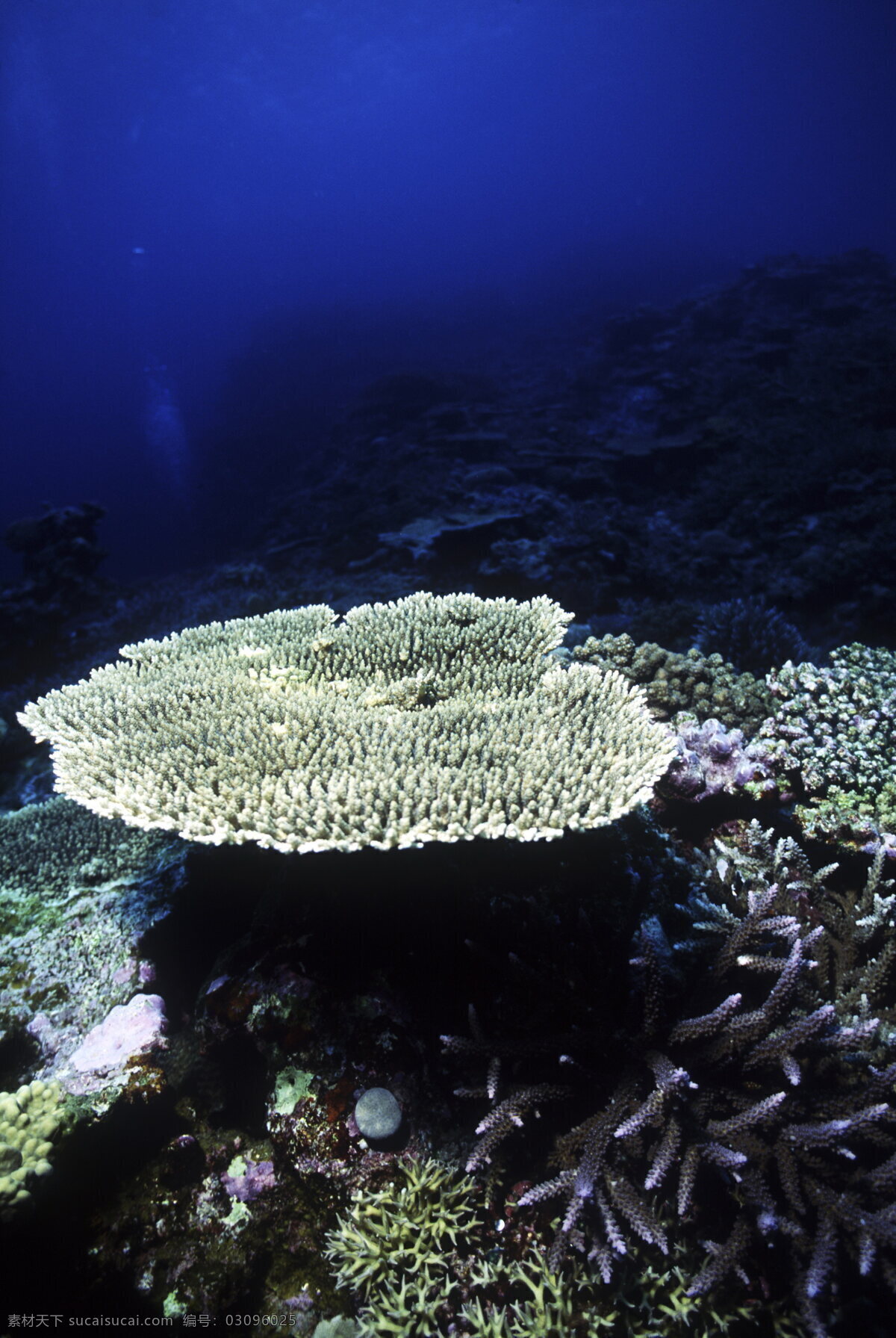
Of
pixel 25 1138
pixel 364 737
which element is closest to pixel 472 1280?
pixel 25 1138

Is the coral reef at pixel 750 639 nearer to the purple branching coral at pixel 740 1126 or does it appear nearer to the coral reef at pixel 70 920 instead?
the purple branching coral at pixel 740 1126

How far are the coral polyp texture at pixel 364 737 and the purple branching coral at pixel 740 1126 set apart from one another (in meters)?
0.89

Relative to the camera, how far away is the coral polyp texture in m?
2.49

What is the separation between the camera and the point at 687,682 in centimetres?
475

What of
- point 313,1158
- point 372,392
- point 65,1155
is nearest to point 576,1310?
point 313,1158

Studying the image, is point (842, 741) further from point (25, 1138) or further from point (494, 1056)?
point (25, 1138)

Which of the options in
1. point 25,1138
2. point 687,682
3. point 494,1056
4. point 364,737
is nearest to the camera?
point 494,1056

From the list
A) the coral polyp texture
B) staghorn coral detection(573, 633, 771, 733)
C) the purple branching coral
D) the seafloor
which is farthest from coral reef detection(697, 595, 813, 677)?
the purple branching coral

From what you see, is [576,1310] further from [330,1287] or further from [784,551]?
[784,551]

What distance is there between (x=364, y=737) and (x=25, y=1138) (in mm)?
2328

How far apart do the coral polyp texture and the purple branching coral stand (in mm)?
887

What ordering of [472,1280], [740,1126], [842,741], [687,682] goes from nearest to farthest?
1. [740,1126]
2. [472,1280]
3. [842,741]
4. [687,682]

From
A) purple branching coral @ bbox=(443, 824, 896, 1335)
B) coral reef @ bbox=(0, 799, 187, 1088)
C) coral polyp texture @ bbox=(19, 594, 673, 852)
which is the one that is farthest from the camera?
coral reef @ bbox=(0, 799, 187, 1088)

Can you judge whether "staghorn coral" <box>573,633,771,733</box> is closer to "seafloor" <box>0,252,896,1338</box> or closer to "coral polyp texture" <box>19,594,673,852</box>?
"seafloor" <box>0,252,896,1338</box>
